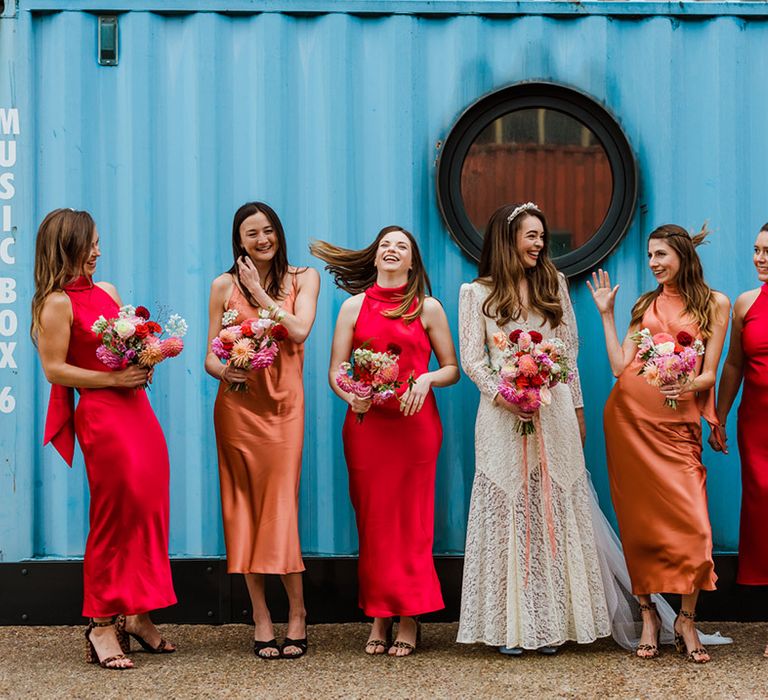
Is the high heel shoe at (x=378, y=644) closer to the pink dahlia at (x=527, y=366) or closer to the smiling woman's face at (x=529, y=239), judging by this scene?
the pink dahlia at (x=527, y=366)

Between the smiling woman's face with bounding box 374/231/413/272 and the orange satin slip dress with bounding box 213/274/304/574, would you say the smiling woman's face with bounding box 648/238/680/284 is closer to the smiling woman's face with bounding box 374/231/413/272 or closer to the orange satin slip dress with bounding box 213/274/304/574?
the smiling woman's face with bounding box 374/231/413/272

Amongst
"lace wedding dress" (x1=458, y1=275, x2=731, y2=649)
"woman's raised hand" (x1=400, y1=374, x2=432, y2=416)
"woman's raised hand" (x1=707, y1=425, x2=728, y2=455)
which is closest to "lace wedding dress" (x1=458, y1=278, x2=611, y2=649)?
"lace wedding dress" (x1=458, y1=275, x2=731, y2=649)

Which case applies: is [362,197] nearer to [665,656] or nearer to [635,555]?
[635,555]

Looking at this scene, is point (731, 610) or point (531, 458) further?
point (731, 610)

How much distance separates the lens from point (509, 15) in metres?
6.11

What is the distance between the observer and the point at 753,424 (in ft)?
17.7

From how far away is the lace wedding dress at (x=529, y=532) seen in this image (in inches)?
205

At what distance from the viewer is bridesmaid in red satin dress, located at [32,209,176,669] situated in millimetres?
5098

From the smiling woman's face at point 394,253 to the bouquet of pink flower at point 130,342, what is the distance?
1145 mm

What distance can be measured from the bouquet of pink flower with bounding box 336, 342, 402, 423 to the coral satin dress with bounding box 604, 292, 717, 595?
3.98 feet

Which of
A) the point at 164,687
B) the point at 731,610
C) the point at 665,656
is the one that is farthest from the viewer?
the point at 731,610

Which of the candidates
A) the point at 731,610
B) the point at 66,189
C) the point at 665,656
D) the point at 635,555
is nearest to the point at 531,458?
the point at 635,555

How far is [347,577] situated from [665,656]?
183 cm

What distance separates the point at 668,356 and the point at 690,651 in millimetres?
1470
